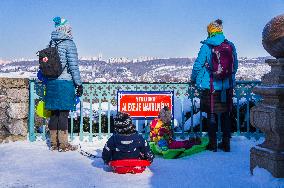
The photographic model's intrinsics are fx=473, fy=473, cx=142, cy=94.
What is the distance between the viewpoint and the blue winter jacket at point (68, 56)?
7074 mm

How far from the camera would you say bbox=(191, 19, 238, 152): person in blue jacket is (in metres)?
7.06

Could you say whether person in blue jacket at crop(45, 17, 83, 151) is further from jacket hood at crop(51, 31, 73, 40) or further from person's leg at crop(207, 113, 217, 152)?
person's leg at crop(207, 113, 217, 152)

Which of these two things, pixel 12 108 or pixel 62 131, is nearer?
pixel 62 131

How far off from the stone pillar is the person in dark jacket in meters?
1.42

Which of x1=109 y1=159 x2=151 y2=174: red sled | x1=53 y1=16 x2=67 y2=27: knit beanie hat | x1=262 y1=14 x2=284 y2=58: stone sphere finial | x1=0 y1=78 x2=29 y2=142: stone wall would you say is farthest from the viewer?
x1=0 y1=78 x2=29 y2=142: stone wall

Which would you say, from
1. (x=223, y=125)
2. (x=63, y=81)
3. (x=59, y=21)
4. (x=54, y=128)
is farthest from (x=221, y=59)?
(x=54, y=128)

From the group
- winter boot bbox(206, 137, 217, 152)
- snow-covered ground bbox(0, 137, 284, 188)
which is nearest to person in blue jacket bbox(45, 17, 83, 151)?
snow-covered ground bbox(0, 137, 284, 188)

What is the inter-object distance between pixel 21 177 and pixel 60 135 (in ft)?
5.98

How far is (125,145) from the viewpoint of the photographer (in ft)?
19.6

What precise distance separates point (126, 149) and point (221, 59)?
2124 mm

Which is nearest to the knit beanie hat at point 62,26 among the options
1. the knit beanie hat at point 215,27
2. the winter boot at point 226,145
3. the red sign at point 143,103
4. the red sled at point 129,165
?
the red sign at point 143,103

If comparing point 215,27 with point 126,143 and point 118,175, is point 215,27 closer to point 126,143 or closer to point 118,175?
point 126,143

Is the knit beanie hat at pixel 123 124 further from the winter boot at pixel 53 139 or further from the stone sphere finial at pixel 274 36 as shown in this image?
the stone sphere finial at pixel 274 36

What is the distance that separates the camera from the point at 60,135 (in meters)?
7.30
